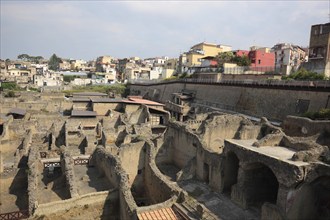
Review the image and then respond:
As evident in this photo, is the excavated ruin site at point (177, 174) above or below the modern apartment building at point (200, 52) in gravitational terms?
below

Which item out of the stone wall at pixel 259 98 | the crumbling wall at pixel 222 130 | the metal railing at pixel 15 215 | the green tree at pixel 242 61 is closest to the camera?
the metal railing at pixel 15 215

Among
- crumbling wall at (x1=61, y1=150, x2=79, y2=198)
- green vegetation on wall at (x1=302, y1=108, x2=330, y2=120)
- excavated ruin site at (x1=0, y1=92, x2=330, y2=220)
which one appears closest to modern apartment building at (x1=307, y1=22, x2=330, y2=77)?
green vegetation on wall at (x1=302, y1=108, x2=330, y2=120)

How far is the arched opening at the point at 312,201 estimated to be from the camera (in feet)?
40.4

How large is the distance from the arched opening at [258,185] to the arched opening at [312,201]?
7.19 ft

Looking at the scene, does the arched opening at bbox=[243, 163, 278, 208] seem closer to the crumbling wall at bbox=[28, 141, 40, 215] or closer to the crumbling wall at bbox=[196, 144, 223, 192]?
the crumbling wall at bbox=[196, 144, 223, 192]

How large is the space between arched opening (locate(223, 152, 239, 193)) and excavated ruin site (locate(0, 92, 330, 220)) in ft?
0.20

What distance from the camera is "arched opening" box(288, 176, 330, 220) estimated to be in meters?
12.3

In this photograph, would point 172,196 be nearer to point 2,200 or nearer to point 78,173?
point 78,173

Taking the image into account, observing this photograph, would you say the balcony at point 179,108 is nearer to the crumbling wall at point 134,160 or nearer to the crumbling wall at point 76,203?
the crumbling wall at point 134,160

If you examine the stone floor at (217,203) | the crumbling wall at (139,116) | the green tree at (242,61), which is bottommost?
the stone floor at (217,203)

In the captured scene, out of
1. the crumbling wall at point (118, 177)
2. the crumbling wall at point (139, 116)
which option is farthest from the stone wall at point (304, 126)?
the crumbling wall at point (139, 116)

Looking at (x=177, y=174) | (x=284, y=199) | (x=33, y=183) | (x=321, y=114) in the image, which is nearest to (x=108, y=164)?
(x=33, y=183)

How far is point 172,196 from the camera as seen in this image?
13602mm

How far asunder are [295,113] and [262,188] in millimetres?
14082
